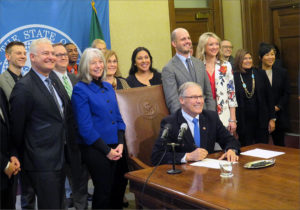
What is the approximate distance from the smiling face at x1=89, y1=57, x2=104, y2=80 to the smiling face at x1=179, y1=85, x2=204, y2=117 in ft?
2.20

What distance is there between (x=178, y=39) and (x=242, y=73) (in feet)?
3.57

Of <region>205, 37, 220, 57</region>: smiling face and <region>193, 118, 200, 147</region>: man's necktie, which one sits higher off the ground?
<region>205, 37, 220, 57</region>: smiling face

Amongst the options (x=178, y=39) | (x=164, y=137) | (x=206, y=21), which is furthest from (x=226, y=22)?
(x=164, y=137)

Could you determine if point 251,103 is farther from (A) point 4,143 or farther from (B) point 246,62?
(A) point 4,143

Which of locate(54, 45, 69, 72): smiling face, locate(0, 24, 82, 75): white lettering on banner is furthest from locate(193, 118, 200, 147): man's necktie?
locate(0, 24, 82, 75): white lettering on banner

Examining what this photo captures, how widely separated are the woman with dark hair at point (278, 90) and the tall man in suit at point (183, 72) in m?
1.28

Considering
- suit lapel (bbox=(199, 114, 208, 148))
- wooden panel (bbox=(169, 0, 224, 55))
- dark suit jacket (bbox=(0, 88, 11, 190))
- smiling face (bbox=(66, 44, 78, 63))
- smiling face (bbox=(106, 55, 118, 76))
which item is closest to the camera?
dark suit jacket (bbox=(0, 88, 11, 190))

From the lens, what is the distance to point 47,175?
9.00 feet

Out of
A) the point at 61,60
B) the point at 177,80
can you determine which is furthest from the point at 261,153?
the point at 61,60

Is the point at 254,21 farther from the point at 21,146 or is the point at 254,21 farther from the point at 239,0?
the point at 21,146

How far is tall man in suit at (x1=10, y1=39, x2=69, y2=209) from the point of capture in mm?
2682

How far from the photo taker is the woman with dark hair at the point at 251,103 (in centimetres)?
438

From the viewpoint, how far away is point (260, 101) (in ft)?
14.6

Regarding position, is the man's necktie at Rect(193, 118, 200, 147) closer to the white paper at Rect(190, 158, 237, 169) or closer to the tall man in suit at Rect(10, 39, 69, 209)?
the white paper at Rect(190, 158, 237, 169)
